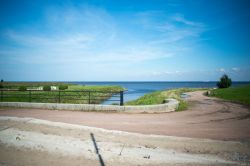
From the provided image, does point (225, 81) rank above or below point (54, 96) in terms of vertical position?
above

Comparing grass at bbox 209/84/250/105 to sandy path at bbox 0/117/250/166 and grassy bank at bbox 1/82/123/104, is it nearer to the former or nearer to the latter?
grassy bank at bbox 1/82/123/104

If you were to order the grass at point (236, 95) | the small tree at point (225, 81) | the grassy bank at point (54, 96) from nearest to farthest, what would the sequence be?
the grassy bank at point (54, 96) < the grass at point (236, 95) < the small tree at point (225, 81)

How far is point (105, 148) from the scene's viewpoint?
5039 mm

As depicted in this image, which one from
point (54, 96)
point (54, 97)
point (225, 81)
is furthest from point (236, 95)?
point (54, 97)

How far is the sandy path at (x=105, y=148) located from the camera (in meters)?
4.27

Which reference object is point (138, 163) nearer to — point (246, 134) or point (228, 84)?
point (246, 134)

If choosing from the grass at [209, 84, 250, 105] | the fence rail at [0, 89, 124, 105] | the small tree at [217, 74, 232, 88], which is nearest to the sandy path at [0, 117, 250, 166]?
the fence rail at [0, 89, 124, 105]

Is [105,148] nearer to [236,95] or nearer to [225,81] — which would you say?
[236,95]

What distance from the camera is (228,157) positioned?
4.54m

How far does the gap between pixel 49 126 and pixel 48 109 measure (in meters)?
4.59

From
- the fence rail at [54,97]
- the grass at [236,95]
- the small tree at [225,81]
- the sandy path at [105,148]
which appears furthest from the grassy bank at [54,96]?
the small tree at [225,81]

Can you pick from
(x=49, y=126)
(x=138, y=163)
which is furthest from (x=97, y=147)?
(x=49, y=126)

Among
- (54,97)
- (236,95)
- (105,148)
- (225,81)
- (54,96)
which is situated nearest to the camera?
(105,148)

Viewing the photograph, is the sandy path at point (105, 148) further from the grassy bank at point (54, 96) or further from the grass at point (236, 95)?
the grass at point (236, 95)
